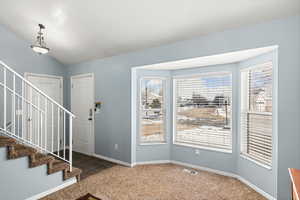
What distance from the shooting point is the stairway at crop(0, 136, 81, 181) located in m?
2.11

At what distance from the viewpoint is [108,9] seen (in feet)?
8.41

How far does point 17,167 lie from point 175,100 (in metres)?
3.00

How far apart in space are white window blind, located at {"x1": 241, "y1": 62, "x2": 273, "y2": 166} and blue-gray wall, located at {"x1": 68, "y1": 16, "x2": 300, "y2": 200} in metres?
0.36

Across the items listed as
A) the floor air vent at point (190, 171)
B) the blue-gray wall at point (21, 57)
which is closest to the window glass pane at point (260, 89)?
the floor air vent at point (190, 171)

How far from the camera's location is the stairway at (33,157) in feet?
6.93

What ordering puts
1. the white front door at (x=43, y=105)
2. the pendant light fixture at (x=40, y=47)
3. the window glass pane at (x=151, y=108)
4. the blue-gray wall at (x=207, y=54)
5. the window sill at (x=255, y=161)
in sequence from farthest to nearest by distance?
the white front door at (x=43, y=105), the window glass pane at (x=151, y=108), the pendant light fixture at (x=40, y=47), the window sill at (x=255, y=161), the blue-gray wall at (x=207, y=54)

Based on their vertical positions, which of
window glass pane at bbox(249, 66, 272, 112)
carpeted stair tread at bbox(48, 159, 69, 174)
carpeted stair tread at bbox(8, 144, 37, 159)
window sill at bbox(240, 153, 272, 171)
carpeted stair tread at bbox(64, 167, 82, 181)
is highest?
window glass pane at bbox(249, 66, 272, 112)

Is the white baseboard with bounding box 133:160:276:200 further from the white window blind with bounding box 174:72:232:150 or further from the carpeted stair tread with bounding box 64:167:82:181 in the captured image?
the carpeted stair tread with bounding box 64:167:82:181

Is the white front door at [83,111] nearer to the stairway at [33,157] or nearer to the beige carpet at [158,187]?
the beige carpet at [158,187]

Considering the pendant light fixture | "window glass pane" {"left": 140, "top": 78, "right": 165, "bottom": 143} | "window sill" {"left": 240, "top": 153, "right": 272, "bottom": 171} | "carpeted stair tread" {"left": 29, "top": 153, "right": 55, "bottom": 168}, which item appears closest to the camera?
"carpeted stair tread" {"left": 29, "top": 153, "right": 55, "bottom": 168}

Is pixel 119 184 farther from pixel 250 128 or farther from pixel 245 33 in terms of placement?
pixel 245 33

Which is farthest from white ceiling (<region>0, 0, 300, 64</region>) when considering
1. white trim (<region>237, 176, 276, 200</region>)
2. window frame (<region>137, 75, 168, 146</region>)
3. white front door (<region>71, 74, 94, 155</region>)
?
white trim (<region>237, 176, 276, 200</region>)

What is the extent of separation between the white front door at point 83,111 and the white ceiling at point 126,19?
3.25 ft

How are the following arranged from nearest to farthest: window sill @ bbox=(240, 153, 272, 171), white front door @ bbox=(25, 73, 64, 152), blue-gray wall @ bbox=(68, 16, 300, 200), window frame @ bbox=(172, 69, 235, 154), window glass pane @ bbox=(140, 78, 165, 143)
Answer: blue-gray wall @ bbox=(68, 16, 300, 200)
window sill @ bbox=(240, 153, 272, 171)
window frame @ bbox=(172, 69, 235, 154)
window glass pane @ bbox=(140, 78, 165, 143)
white front door @ bbox=(25, 73, 64, 152)
